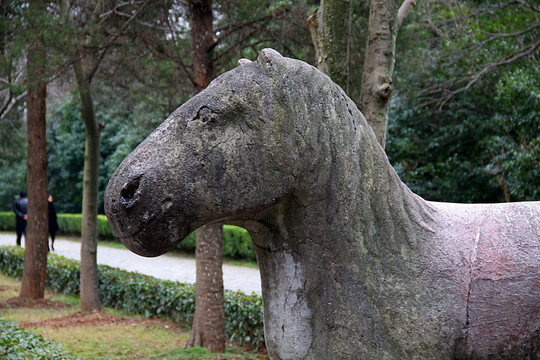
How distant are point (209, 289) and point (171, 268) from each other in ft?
28.8

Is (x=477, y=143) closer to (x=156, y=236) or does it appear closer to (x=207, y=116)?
(x=207, y=116)

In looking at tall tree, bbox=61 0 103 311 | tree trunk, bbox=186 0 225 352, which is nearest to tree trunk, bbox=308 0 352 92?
tree trunk, bbox=186 0 225 352

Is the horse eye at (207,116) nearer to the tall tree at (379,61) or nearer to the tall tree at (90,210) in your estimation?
the tall tree at (379,61)

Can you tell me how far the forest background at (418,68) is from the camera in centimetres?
733

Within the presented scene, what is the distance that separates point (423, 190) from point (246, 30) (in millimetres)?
4755

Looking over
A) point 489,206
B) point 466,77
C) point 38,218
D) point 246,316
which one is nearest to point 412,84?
point 466,77

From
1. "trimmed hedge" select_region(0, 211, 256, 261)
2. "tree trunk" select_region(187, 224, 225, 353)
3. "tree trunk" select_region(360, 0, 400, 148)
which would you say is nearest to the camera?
"tree trunk" select_region(360, 0, 400, 148)

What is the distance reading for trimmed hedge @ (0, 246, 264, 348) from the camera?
7566mm

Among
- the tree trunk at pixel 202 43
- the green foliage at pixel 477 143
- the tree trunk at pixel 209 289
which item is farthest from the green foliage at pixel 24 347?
the green foliage at pixel 477 143

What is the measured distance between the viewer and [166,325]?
866 centimetres

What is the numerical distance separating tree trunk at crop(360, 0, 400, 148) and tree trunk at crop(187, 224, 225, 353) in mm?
2896

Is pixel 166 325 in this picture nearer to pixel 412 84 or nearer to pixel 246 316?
pixel 246 316

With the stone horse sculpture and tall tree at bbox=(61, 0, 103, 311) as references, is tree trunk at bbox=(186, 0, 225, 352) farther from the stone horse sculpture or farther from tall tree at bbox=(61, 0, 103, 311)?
the stone horse sculpture

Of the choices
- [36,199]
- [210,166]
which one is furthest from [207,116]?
[36,199]
